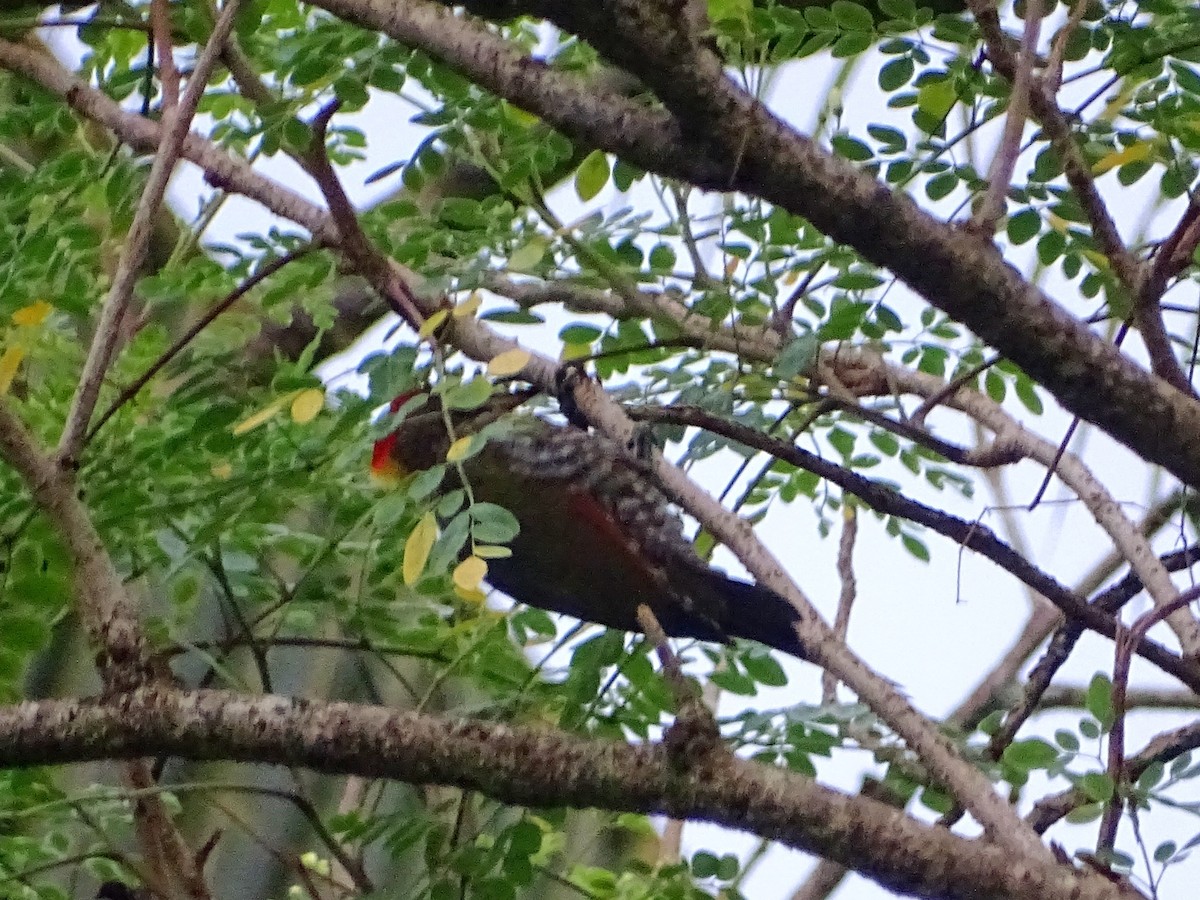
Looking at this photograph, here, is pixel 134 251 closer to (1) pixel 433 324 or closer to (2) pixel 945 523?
(1) pixel 433 324

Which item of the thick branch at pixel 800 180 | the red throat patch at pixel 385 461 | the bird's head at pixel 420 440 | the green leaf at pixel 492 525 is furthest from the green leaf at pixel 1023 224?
the red throat patch at pixel 385 461

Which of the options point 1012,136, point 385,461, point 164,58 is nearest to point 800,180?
point 1012,136

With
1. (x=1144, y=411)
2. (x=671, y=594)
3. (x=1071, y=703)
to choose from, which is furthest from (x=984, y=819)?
(x=1071, y=703)

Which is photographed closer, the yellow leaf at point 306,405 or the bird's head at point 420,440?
the yellow leaf at point 306,405

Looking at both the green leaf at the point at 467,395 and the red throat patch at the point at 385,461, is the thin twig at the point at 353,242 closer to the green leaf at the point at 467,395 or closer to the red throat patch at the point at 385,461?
the green leaf at the point at 467,395

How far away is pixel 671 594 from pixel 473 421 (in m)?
0.38

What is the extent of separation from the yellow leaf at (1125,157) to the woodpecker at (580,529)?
0.53 m

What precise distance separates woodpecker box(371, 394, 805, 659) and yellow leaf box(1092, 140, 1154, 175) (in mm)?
534

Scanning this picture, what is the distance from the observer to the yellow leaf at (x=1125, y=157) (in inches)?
38.6

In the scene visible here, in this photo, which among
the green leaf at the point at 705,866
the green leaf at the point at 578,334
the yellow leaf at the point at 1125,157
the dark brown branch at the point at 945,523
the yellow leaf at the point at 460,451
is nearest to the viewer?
the yellow leaf at the point at 460,451

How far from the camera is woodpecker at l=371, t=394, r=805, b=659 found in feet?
4.25

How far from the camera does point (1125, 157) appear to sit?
3.20 feet

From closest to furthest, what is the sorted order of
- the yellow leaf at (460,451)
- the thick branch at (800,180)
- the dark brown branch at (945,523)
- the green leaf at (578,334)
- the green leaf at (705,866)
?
the thick branch at (800,180)
the yellow leaf at (460,451)
the dark brown branch at (945,523)
the green leaf at (705,866)
the green leaf at (578,334)

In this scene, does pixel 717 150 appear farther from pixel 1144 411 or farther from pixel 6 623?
pixel 6 623
